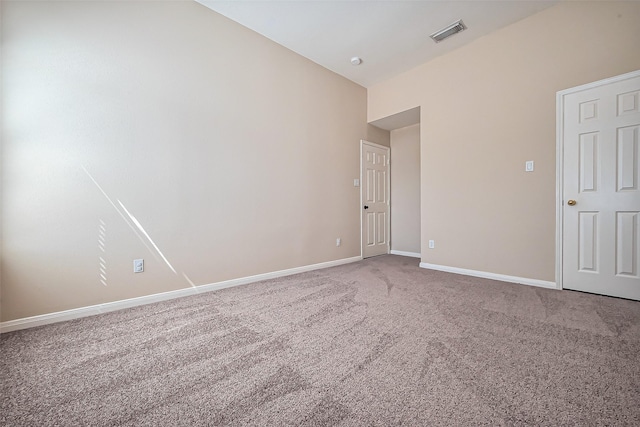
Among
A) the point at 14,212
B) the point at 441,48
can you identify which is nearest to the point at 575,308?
the point at 441,48

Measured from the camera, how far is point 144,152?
237 centimetres

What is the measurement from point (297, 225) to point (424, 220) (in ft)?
6.29

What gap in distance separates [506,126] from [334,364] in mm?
3286

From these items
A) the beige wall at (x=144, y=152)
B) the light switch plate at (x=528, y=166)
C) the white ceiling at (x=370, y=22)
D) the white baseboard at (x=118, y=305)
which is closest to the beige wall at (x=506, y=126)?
the light switch plate at (x=528, y=166)

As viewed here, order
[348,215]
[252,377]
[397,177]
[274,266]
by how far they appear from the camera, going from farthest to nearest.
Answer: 1. [397,177]
2. [348,215]
3. [274,266]
4. [252,377]

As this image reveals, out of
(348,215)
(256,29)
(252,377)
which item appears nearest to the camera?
(252,377)

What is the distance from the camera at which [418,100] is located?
3855 millimetres

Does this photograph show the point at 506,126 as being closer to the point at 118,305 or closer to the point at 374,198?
the point at 374,198

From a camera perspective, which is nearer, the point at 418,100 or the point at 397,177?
the point at 418,100

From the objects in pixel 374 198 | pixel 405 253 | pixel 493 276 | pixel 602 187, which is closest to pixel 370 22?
pixel 374 198

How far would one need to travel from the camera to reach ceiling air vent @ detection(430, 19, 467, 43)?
2.93m

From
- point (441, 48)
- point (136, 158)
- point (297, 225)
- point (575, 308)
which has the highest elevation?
point (441, 48)

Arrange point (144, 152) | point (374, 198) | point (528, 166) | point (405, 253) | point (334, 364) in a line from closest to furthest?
1. point (334, 364)
2. point (144, 152)
3. point (528, 166)
4. point (374, 198)
5. point (405, 253)

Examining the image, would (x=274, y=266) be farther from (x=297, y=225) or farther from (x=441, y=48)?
(x=441, y=48)
